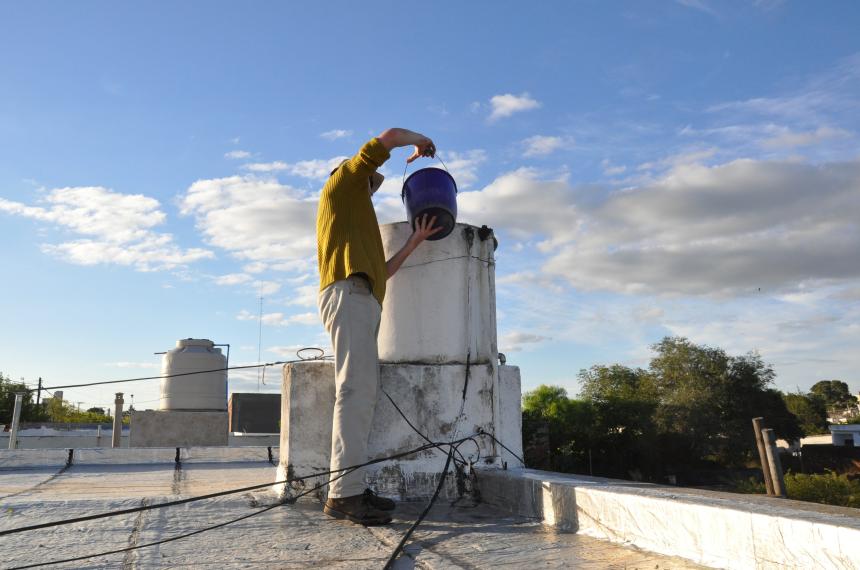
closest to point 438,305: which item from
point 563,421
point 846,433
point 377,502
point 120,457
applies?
point 377,502

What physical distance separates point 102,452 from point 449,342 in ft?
17.9

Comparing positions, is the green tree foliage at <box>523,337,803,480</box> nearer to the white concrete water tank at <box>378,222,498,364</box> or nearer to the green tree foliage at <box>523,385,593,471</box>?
the green tree foliage at <box>523,385,593,471</box>

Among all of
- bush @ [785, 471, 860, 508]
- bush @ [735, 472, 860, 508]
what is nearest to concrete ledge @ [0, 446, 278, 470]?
bush @ [735, 472, 860, 508]

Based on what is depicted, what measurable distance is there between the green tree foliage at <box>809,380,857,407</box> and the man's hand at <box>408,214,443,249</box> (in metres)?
112

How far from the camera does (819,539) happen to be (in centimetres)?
177

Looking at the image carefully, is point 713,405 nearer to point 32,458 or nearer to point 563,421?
point 563,421

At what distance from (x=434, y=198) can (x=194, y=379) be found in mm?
13985

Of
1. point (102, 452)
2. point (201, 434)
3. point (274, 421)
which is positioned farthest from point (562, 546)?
point (274, 421)

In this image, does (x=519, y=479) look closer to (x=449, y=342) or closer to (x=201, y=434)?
(x=449, y=342)

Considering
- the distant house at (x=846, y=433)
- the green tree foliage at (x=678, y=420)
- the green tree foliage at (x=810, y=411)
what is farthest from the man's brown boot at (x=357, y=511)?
the green tree foliage at (x=810, y=411)

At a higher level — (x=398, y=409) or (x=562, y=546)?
(x=398, y=409)

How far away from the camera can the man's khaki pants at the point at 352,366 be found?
329 cm

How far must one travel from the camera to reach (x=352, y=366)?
3.34m

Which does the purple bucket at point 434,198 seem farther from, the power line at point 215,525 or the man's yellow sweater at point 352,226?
the power line at point 215,525
